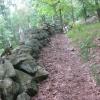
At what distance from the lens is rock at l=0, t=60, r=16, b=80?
25.0 ft

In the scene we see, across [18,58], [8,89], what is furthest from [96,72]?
[8,89]

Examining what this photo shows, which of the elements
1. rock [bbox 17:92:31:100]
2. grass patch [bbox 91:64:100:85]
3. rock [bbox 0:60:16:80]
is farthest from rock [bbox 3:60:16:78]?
grass patch [bbox 91:64:100:85]

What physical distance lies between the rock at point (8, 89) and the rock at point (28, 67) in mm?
1610

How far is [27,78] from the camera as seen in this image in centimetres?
831

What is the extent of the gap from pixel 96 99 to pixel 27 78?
8.67 feet

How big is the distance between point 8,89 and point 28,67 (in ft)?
7.48

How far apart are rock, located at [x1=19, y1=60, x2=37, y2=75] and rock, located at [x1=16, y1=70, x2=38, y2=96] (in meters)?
0.34

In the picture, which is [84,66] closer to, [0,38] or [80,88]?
[80,88]

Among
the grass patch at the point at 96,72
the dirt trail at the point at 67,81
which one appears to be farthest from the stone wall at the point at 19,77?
the grass patch at the point at 96,72

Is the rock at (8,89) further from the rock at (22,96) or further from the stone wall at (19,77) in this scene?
the rock at (22,96)

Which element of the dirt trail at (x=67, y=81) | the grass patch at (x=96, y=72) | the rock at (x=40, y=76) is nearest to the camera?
the dirt trail at (x=67, y=81)

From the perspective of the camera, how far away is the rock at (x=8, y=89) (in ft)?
22.3

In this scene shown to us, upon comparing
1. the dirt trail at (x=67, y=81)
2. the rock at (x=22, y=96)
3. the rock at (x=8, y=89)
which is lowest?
the dirt trail at (x=67, y=81)

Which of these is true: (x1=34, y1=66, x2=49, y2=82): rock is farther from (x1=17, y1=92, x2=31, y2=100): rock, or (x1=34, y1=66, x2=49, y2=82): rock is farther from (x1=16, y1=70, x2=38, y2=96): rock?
(x1=17, y1=92, x2=31, y2=100): rock
